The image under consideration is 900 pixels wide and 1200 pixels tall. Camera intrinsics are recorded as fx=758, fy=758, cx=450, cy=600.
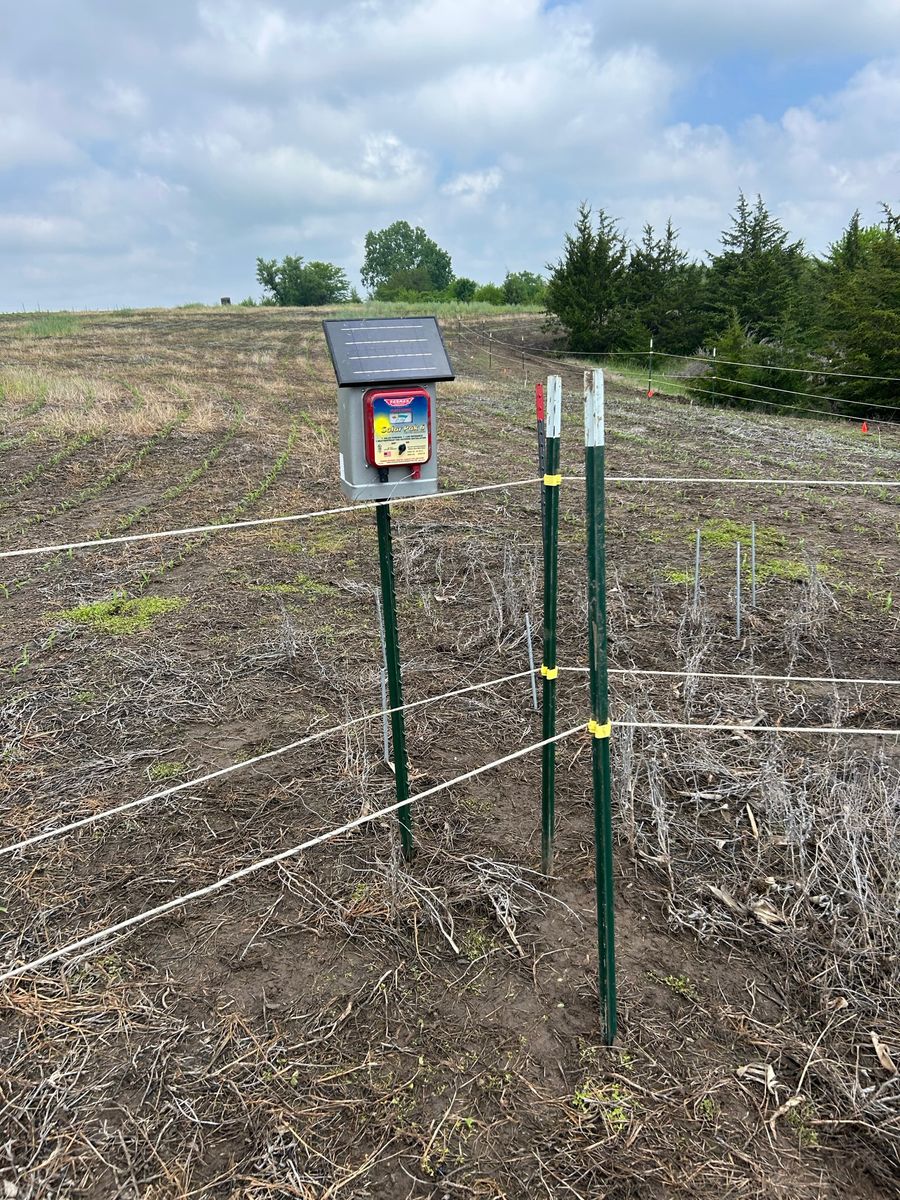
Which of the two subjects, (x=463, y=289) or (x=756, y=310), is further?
(x=463, y=289)

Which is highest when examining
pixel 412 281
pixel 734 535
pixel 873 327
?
pixel 412 281

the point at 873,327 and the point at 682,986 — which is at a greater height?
the point at 873,327

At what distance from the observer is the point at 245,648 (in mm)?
4320

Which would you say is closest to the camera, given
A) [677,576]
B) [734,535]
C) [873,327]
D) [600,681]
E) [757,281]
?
[600,681]

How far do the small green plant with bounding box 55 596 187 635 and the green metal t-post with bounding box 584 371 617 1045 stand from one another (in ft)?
11.6

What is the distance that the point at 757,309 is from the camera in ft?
68.3

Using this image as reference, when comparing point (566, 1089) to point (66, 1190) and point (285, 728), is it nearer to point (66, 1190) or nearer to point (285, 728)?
point (66, 1190)

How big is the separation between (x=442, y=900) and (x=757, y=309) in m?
22.1

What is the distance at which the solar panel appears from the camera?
2.21m

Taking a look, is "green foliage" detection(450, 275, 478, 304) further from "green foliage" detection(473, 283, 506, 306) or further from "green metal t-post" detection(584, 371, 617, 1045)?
"green metal t-post" detection(584, 371, 617, 1045)

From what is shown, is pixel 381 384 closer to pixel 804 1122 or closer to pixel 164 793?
pixel 164 793

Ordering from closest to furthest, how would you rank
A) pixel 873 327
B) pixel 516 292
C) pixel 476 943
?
1. pixel 476 943
2. pixel 873 327
3. pixel 516 292

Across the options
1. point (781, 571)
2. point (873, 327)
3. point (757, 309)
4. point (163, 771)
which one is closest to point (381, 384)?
point (163, 771)

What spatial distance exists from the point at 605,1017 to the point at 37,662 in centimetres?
356
